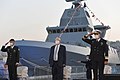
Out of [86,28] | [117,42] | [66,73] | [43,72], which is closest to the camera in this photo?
[66,73]

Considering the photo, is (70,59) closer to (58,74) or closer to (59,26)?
(59,26)

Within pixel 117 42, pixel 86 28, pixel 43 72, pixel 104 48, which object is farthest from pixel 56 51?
pixel 117 42

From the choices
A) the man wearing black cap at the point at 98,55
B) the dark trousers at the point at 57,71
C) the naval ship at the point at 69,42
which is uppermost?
the naval ship at the point at 69,42

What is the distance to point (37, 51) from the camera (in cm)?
2473

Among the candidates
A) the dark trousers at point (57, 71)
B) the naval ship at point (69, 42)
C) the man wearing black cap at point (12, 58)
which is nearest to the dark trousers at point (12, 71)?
the man wearing black cap at point (12, 58)

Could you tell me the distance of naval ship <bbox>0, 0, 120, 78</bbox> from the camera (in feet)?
80.4

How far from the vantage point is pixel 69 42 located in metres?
30.8

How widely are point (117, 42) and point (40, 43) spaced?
30772 millimetres

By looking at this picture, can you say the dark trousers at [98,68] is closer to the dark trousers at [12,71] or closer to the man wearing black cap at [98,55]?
the man wearing black cap at [98,55]

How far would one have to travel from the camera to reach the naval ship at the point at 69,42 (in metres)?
24.5

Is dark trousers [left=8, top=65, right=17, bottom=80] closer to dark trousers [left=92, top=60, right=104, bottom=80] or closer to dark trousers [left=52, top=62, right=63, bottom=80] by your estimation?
dark trousers [left=52, top=62, right=63, bottom=80]

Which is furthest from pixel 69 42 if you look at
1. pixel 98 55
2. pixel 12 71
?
pixel 98 55

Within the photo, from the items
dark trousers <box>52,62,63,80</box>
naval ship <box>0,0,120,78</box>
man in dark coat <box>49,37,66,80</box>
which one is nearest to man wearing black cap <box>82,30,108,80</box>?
man in dark coat <box>49,37,66,80</box>

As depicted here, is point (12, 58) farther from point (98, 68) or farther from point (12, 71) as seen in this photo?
point (98, 68)
